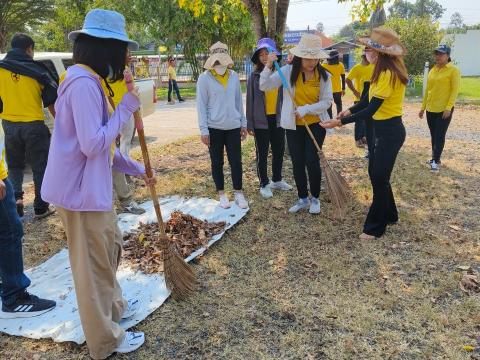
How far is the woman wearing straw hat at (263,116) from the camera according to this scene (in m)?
5.22

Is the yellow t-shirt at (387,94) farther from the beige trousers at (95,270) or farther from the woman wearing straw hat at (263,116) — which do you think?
the beige trousers at (95,270)

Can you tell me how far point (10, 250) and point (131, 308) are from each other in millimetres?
923

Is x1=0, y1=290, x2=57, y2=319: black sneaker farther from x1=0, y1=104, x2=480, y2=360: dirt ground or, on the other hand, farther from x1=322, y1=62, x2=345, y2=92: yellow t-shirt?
x1=322, y1=62, x2=345, y2=92: yellow t-shirt

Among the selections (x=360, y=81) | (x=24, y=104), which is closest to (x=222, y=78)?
(x=24, y=104)

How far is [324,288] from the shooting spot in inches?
135

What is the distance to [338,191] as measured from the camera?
15.1 ft

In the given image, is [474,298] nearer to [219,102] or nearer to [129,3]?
[219,102]

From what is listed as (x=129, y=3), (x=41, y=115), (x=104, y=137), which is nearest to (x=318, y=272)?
(x=104, y=137)

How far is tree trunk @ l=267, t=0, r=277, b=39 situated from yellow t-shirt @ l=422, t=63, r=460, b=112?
2458 millimetres

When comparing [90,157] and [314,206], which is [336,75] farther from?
[90,157]

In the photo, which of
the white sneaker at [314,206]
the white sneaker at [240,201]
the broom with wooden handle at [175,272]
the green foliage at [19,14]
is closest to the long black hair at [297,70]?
the white sneaker at [314,206]

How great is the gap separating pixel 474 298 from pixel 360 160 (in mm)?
4188

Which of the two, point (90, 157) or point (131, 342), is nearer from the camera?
point (90, 157)

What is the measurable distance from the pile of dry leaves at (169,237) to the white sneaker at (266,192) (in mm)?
1035
